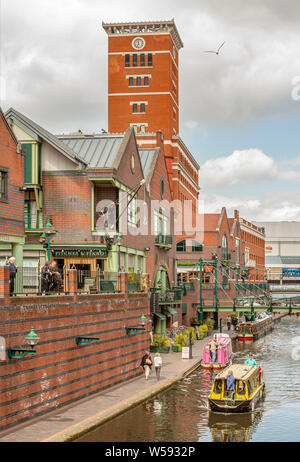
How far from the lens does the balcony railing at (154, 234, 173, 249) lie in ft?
192

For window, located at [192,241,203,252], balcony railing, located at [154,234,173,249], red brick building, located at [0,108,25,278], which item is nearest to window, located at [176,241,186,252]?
window, located at [192,241,203,252]

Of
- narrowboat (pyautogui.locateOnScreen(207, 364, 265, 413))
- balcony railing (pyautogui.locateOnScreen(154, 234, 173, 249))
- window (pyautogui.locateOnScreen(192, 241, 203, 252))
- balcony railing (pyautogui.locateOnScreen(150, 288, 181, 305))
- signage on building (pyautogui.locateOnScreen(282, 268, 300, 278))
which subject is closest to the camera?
narrowboat (pyautogui.locateOnScreen(207, 364, 265, 413))

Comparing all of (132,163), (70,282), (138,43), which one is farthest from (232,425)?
(138,43)

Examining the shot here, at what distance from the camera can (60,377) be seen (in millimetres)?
27688

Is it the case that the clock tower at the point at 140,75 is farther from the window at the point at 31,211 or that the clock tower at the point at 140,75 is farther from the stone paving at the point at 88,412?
the stone paving at the point at 88,412

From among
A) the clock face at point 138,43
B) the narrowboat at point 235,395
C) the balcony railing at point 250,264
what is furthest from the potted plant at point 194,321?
the balcony railing at point 250,264

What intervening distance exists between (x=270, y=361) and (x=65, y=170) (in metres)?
22.2

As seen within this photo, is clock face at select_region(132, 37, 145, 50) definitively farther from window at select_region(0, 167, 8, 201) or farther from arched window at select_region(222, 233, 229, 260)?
window at select_region(0, 167, 8, 201)

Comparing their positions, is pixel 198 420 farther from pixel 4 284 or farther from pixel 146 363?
pixel 4 284

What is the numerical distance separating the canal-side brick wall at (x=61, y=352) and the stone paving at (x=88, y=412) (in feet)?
1.42

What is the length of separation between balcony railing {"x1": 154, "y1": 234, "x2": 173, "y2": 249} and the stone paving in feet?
63.9

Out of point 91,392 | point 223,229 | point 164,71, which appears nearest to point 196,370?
point 91,392

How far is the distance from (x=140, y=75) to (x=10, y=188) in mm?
75141
